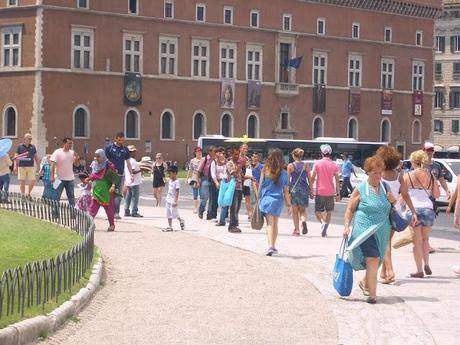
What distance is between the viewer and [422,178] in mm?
16906

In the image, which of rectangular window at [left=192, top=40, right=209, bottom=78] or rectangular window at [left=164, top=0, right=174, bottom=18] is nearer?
rectangular window at [left=164, top=0, right=174, bottom=18]

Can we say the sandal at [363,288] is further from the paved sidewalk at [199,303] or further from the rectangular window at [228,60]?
the rectangular window at [228,60]

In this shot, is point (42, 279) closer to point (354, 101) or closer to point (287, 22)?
point (287, 22)

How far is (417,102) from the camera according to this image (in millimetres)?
89812

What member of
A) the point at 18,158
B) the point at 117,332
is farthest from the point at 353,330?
the point at 18,158

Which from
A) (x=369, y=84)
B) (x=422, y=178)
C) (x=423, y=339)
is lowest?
(x=423, y=339)

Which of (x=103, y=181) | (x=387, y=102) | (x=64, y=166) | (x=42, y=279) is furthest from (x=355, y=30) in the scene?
(x=42, y=279)

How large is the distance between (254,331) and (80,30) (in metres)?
58.9

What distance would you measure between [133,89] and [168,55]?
3.99 m

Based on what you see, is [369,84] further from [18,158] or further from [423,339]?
[423,339]

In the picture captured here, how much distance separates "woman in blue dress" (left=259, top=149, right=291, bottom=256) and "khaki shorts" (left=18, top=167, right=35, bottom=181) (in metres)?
13.2

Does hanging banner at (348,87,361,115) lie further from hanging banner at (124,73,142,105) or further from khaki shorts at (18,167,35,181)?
khaki shorts at (18,167,35,181)

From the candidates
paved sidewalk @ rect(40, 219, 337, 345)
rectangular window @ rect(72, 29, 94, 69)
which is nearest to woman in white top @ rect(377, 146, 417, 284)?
paved sidewalk @ rect(40, 219, 337, 345)

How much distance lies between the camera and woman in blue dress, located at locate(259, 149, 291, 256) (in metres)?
18.9
